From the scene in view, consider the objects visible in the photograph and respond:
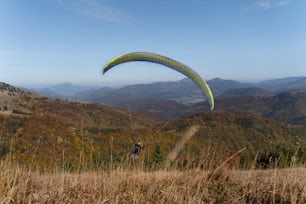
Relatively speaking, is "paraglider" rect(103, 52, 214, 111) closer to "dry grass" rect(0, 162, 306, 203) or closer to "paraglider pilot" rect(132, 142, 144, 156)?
"dry grass" rect(0, 162, 306, 203)

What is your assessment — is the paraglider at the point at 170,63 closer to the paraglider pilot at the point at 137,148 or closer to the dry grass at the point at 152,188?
the dry grass at the point at 152,188

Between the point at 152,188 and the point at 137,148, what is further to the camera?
the point at 137,148

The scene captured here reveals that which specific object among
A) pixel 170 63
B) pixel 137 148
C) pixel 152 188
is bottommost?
pixel 152 188

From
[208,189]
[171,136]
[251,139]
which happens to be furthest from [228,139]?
[208,189]

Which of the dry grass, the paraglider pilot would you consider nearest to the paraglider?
the dry grass

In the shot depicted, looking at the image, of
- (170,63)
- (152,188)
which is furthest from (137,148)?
(170,63)

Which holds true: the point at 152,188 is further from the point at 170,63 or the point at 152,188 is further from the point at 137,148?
the point at 170,63

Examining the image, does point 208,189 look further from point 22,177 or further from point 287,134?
point 287,134

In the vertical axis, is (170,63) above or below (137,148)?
above

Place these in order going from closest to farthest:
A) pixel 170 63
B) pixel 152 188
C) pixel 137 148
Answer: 1. pixel 152 188
2. pixel 170 63
3. pixel 137 148
